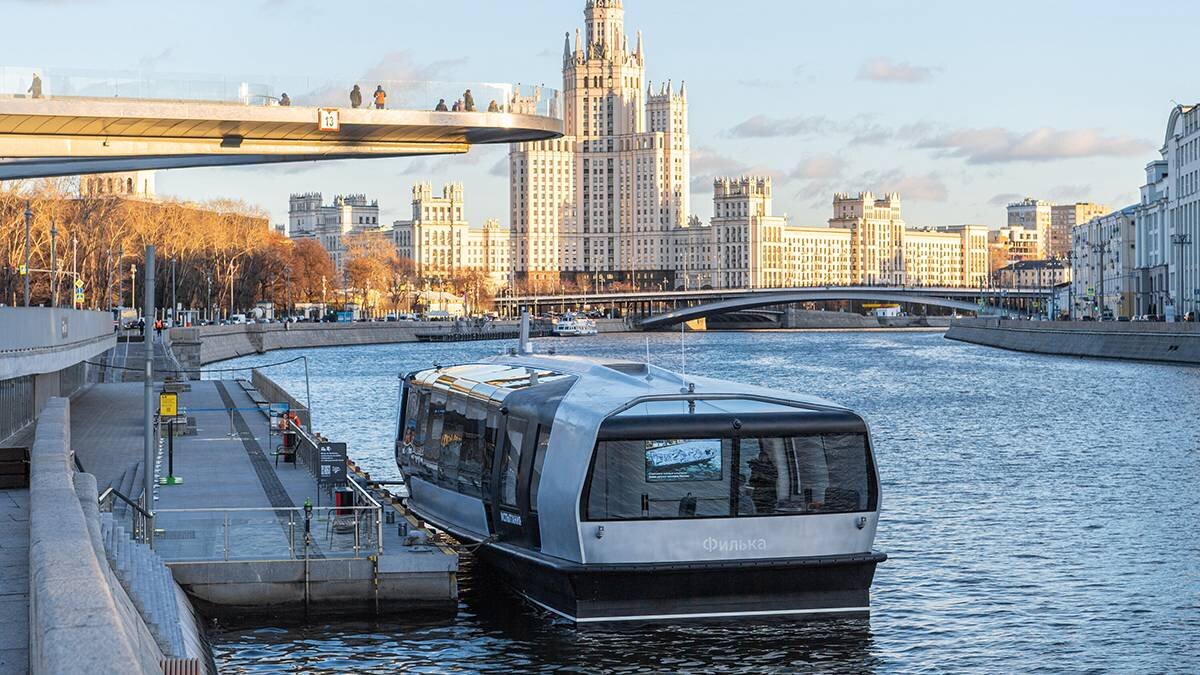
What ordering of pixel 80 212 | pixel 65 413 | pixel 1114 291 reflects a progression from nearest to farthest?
pixel 65 413, pixel 80 212, pixel 1114 291

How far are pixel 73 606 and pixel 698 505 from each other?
38.3 feet

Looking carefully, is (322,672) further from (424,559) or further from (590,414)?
(590,414)

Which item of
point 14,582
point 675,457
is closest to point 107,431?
point 675,457

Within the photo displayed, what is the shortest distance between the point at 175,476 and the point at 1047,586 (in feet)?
55.1

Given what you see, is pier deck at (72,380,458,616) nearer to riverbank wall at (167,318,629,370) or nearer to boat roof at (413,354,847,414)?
boat roof at (413,354,847,414)

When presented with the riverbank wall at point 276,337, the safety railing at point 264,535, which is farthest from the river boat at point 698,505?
the riverbank wall at point 276,337

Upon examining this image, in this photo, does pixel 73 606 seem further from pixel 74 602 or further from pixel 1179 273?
pixel 1179 273

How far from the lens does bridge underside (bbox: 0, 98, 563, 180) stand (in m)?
39.7

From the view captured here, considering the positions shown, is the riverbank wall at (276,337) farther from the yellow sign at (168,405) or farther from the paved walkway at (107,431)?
the yellow sign at (168,405)

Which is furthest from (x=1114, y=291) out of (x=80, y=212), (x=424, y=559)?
(x=424, y=559)

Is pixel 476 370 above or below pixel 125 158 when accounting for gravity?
below

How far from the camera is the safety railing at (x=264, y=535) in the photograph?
23.2 metres

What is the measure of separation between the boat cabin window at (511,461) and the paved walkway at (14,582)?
6.48 metres

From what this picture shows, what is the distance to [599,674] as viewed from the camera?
802 inches
